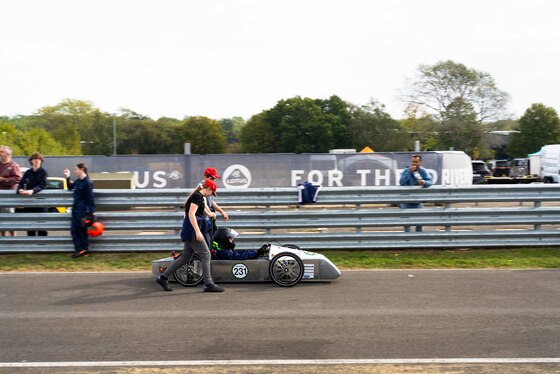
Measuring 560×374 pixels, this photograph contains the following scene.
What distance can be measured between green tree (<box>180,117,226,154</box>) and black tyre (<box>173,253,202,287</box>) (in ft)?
261

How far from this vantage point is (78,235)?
1032cm

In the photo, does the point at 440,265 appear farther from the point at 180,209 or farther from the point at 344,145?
the point at 344,145

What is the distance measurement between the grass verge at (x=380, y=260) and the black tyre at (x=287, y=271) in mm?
1662

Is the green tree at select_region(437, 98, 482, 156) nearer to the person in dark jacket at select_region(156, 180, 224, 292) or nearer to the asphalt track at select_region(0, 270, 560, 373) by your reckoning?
the asphalt track at select_region(0, 270, 560, 373)

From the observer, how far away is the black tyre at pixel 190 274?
8.35 meters

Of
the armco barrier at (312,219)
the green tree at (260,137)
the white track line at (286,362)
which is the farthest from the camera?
the green tree at (260,137)

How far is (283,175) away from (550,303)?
15474 millimetres

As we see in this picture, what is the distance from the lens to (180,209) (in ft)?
35.6

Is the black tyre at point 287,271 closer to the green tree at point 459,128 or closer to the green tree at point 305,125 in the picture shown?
the green tree at point 459,128

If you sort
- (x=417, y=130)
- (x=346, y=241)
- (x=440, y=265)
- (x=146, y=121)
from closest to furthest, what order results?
1. (x=440, y=265)
2. (x=346, y=241)
3. (x=417, y=130)
4. (x=146, y=121)

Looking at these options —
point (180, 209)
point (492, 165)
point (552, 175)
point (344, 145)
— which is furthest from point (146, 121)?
point (180, 209)

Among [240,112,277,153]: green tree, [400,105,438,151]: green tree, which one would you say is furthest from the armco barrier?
[240,112,277,153]: green tree

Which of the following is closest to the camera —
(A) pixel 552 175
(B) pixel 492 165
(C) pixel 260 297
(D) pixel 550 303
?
(D) pixel 550 303

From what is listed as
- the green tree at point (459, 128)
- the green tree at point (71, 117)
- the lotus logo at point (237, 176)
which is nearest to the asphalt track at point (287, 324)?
the lotus logo at point (237, 176)
